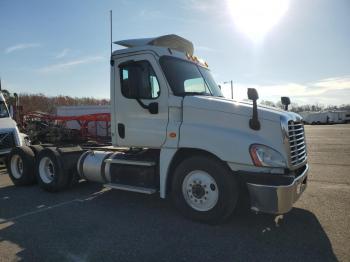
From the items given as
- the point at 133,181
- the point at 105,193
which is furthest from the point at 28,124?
the point at 133,181

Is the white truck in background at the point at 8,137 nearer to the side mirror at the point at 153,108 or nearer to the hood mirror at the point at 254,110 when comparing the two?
the side mirror at the point at 153,108

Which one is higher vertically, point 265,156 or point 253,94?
point 253,94

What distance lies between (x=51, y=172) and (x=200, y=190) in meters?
4.27

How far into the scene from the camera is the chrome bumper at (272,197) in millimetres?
4691

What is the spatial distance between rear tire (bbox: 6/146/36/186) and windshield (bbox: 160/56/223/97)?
453 centimetres

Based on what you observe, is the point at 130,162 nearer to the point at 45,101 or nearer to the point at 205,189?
the point at 205,189

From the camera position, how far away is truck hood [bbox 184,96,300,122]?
5.02m

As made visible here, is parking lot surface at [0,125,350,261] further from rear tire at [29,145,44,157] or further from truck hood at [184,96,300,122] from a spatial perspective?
truck hood at [184,96,300,122]

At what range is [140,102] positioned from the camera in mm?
6074

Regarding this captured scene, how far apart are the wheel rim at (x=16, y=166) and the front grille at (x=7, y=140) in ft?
7.45

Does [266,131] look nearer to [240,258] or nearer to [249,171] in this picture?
[249,171]

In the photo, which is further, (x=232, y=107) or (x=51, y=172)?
(x=51, y=172)

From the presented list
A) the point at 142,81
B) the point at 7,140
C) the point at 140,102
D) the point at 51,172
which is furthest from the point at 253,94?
the point at 7,140

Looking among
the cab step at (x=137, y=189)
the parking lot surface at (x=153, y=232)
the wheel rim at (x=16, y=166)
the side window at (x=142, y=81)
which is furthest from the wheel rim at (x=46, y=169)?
the side window at (x=142, y=81)
